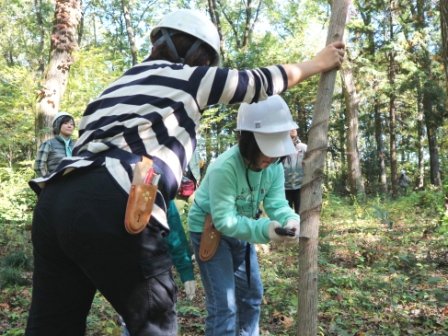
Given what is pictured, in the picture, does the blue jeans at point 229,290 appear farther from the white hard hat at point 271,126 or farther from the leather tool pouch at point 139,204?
the leather tool pouch at point 139,204

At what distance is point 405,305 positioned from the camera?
3.76 meters

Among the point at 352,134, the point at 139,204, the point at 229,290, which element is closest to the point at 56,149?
the point at 229,290

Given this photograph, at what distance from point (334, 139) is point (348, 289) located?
70.1ft

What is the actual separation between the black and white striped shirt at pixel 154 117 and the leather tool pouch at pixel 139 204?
4cm

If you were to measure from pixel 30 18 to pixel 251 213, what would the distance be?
23.9m

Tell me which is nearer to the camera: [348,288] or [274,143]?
[274,143]

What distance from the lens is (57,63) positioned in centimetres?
753

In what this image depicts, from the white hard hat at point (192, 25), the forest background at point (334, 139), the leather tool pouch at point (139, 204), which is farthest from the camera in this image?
the forest background at point (334, 139)

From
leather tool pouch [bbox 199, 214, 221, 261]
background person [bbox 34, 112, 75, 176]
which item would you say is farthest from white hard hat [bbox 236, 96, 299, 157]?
background person [bbox 34, 112, 75, 176]

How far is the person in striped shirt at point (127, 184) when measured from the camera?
152cm

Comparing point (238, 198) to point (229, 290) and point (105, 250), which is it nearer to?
point (229, 290)

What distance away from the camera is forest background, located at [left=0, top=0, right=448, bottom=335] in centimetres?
383

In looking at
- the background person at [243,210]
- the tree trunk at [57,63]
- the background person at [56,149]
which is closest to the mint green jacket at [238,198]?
the background person at [243,210]

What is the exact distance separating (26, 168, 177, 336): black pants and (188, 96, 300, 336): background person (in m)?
0.69
